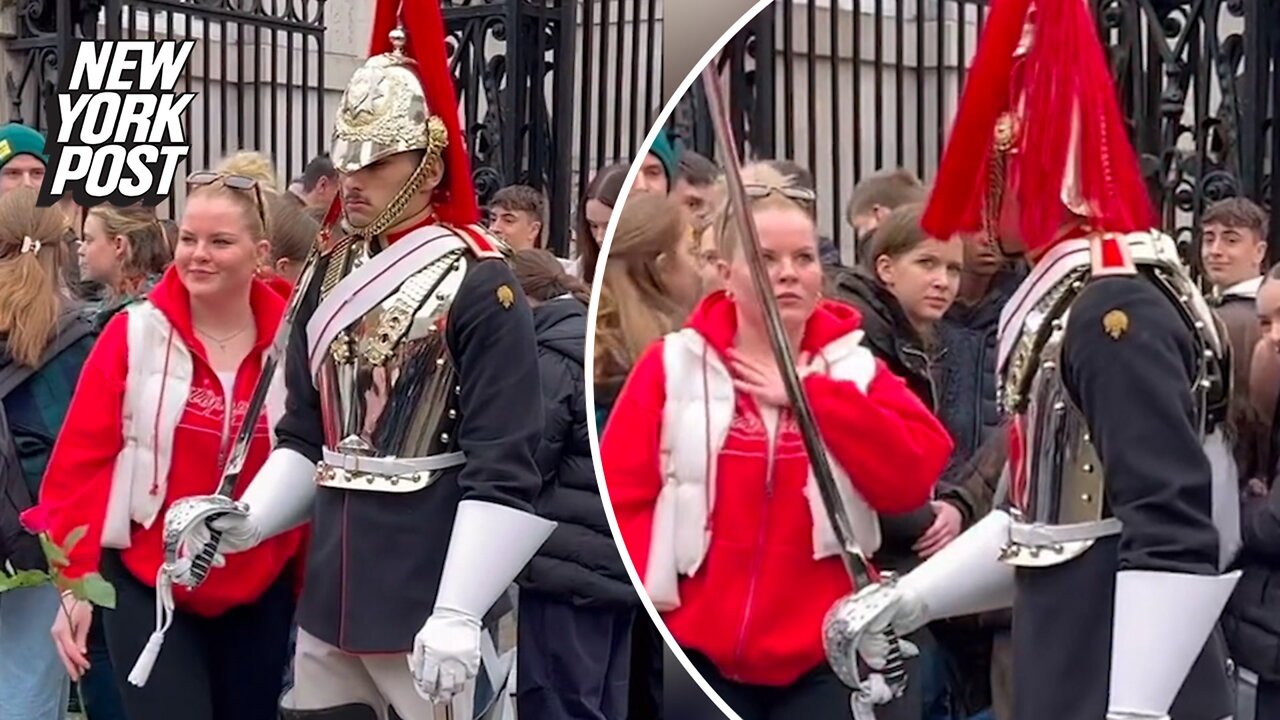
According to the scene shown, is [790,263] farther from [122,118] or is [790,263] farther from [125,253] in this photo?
[122,118]

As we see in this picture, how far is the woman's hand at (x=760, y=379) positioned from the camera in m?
2.44

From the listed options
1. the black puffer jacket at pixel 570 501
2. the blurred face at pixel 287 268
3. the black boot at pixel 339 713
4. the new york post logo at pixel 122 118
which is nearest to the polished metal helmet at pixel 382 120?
the black boot at pixel 339 713

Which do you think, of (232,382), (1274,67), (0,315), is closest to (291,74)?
(0,315)

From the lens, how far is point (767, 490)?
2461 millimetres

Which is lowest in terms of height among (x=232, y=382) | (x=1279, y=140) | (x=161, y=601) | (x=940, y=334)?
(x=161, y=601)

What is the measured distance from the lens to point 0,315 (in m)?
5.27

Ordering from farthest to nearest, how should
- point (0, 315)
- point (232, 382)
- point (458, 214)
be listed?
point (0, 315)
point (232, 382)
point (458, 214)

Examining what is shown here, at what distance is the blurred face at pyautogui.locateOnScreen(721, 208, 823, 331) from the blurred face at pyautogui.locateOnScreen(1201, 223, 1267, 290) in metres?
0.40

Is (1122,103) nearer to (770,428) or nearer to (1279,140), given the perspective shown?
(1279,140)

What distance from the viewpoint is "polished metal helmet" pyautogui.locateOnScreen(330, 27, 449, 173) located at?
3.60m

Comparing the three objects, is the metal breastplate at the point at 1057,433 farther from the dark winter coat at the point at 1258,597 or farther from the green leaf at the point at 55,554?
the green leaf at the point at 55,554

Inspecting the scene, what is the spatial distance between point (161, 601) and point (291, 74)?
5.12m

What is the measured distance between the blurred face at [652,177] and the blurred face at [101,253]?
3.47 m

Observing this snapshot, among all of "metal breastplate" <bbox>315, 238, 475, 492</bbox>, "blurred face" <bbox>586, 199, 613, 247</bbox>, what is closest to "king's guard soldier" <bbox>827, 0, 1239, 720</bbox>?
"metal breastplate" <bbox>315, 238, 475, 492</bbox>
